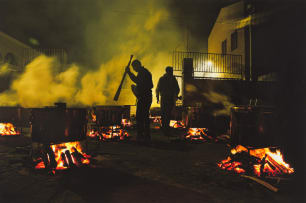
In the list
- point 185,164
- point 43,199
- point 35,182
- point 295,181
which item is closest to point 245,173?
point 295,181

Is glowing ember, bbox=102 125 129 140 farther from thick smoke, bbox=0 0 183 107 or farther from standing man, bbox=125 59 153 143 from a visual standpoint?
thick smoke, bbox=0 0 183 107

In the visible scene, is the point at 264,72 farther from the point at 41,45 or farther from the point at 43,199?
the point at 41,45

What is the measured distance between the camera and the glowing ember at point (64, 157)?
11.1ft

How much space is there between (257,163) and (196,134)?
3005mm

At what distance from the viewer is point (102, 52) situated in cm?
1656

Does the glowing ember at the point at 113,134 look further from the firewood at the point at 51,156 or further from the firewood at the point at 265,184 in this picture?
the firewood at the point at 265,184

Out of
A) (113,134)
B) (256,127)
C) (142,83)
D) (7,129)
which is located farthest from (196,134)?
(7,129)

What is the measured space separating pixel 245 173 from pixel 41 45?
18305 mm

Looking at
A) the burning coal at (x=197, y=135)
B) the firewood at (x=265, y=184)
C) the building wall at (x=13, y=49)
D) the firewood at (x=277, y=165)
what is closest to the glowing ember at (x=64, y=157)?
the firewood at (x=265, y=184)

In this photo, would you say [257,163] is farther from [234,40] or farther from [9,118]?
[234,40]

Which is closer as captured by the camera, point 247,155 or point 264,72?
point 247,155

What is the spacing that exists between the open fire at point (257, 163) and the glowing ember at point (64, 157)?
8.44ft

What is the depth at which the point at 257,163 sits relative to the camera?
339 cm

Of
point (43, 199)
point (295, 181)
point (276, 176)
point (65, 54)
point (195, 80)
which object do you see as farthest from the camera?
point (65, 54)
